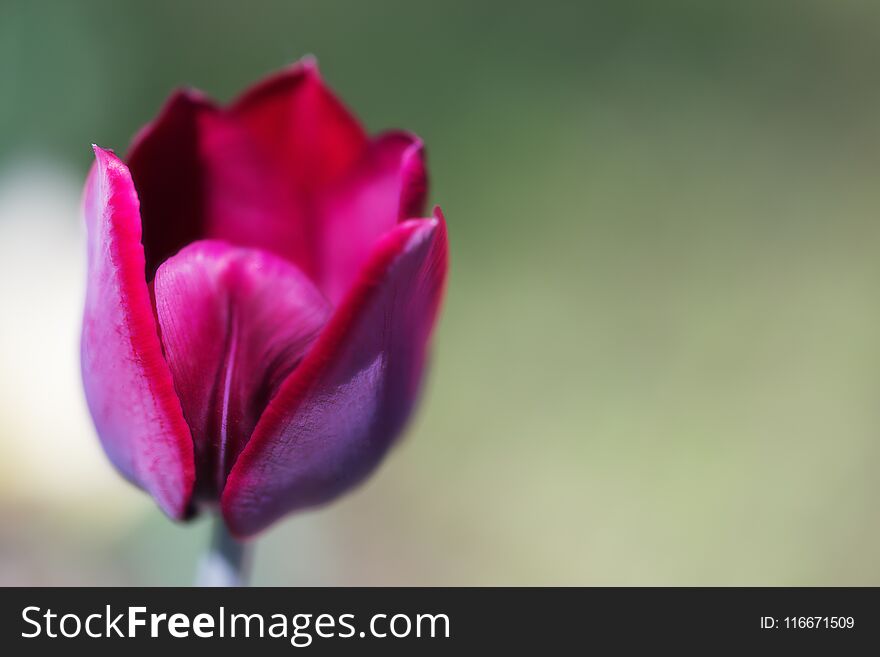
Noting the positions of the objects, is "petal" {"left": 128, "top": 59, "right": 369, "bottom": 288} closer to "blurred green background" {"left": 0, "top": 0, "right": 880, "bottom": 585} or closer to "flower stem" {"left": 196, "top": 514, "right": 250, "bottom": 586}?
"flower stem" {"left": 196, "top": 514, "right": 250, "bottom": 586}

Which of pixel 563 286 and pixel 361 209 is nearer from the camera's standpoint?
pixel 361 209

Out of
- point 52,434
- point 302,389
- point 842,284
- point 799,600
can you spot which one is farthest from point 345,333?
point 842,284

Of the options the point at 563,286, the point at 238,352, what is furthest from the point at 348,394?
the point at 563,286

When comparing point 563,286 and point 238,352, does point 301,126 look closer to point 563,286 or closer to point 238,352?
point 238,352

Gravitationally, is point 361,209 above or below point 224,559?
above

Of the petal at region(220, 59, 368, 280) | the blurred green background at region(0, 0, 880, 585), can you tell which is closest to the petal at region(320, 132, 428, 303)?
the petal at region(220, 59, 368, 280)

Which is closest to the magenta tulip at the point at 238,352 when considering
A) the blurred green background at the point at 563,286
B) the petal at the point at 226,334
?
the petal at the point at 226,334

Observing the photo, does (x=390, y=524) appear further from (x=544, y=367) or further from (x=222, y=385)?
(x=222, y=385)
